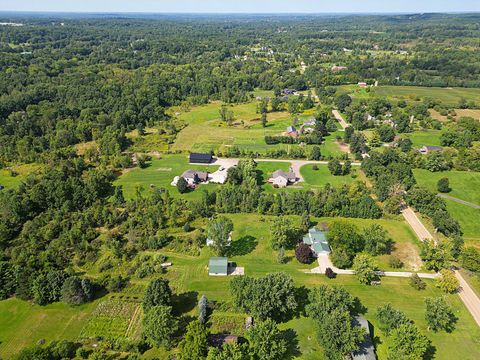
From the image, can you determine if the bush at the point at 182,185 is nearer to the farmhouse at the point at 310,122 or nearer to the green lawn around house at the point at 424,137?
the farmhouse at the point at 310,122

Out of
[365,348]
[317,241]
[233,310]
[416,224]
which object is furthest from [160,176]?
[365,348]

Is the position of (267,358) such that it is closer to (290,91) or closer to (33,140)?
(33,140)

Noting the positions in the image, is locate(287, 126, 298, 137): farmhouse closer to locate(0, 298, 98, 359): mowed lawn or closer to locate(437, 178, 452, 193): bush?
locate(437, 178, 452, 193): bush

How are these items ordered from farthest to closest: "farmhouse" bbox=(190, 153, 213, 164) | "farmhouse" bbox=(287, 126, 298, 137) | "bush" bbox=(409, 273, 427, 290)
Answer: "farmhouse" bbox=(287, 126, 298, 137)
"farmhouse" bbox=(190, 153, 213, 164)
"bush" bbox=(409, 273, 427, 290)

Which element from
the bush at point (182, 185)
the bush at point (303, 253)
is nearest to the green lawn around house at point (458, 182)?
the bush at point (303, 253)

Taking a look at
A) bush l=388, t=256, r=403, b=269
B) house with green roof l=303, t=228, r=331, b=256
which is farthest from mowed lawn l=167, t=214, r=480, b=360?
house with green roof l=303, t=228, r=331, b=256

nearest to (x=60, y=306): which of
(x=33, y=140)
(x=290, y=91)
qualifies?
(x=33, y=140)
